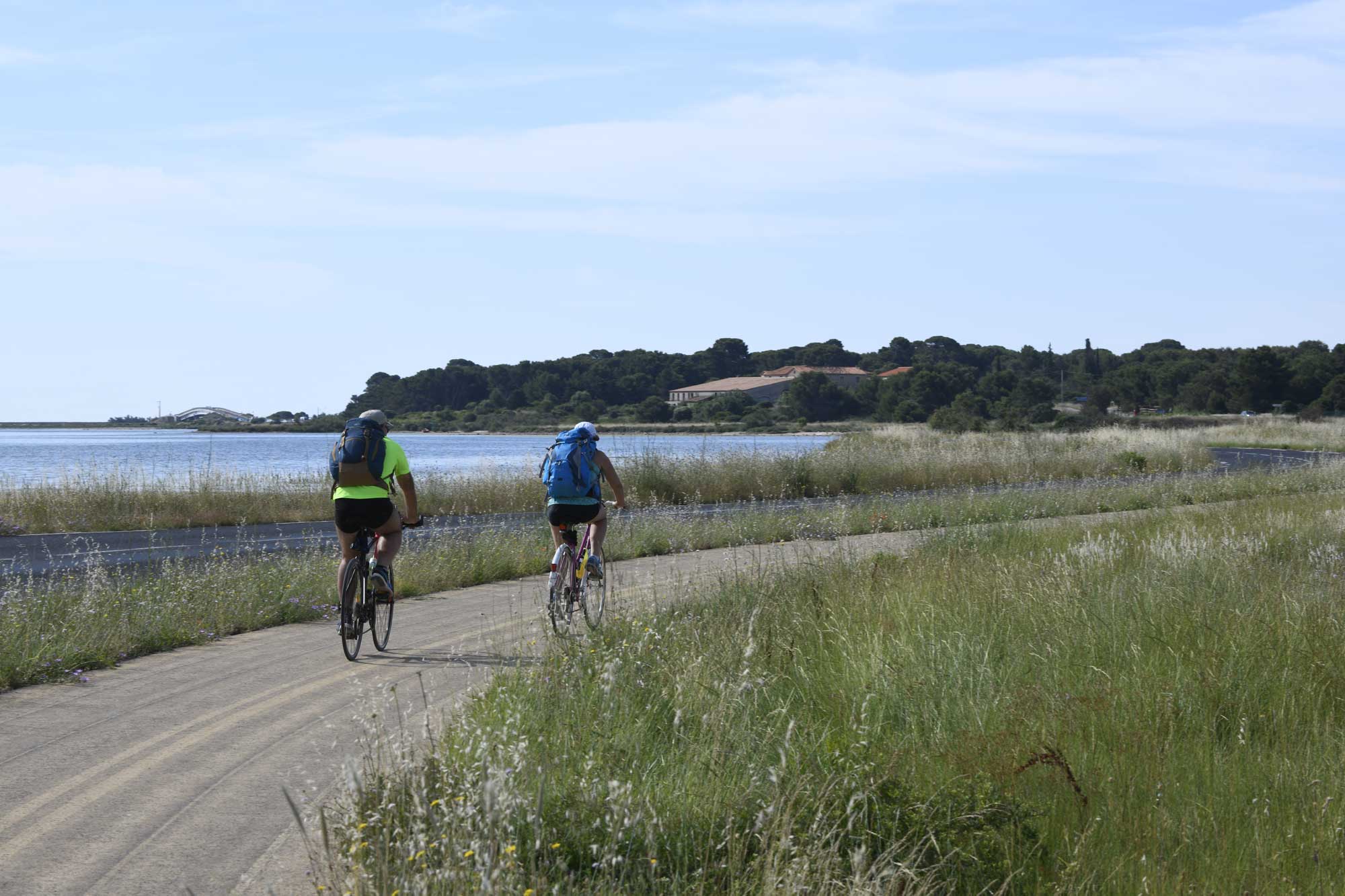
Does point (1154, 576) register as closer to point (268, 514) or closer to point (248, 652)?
point (248, 652)

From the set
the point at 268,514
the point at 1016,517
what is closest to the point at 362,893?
the point at 1016,517

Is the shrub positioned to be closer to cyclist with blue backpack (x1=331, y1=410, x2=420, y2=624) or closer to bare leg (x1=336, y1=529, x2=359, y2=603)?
cyclist with blue backpack (x1=331, y1=410, x2=420, y2=624)

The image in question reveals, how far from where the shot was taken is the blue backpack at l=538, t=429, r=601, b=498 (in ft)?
32.9

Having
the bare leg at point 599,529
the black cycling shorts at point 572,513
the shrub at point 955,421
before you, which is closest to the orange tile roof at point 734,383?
the shrub at point 955,421

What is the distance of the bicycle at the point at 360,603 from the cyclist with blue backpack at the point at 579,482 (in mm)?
1182

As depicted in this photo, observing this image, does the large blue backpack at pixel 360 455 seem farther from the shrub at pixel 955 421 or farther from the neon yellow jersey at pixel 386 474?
the shrub at pixel 955 421

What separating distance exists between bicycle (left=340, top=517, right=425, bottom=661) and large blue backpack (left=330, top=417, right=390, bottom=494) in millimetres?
524

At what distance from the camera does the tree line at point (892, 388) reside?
258 feet

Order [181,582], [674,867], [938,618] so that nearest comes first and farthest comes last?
1. [674,867]
2. [938,618]
3. [181,582]

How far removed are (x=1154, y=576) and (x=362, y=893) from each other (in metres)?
8.01

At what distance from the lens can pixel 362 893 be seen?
377 centimetres

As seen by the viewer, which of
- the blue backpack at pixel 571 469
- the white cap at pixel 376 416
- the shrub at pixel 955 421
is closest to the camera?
the white cap at pixel 376 416

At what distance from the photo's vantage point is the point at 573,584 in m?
9.98

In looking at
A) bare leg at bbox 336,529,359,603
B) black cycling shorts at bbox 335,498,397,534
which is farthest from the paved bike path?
black cycling shorts at bbox 335,498,397,534
